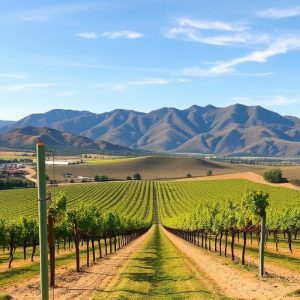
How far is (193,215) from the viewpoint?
92.4 meters

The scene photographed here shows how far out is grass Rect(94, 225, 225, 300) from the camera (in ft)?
104

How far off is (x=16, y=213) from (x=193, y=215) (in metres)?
77.5

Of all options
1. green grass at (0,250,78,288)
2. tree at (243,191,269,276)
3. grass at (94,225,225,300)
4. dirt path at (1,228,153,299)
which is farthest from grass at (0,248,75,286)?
tree at (243,191,269,276)

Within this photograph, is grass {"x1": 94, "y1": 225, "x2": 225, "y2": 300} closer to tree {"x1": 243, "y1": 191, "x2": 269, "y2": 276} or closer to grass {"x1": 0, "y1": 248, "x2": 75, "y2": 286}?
tree {"x1": 243, "y1": 191, "x2": 269, "y2": 276}

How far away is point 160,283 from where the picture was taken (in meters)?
37.8

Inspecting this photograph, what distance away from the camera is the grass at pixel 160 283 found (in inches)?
1246

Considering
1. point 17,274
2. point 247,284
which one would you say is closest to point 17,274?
point 17,274

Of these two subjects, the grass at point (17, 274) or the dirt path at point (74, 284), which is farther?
the grass at point (17, 274)

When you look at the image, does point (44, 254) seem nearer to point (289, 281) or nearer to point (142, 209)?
point (289, 281)

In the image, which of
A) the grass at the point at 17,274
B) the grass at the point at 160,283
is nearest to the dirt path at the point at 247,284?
the grass at the point at 160,283

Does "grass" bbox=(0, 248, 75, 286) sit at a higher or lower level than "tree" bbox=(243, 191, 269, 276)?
lower

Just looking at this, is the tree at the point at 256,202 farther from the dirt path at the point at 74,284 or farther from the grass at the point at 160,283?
the dirt path at the point at 74,284

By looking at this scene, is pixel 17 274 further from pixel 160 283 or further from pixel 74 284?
pixel 160 283

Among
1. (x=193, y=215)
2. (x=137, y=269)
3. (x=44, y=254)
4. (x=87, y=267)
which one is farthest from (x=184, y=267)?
(x=193, y=215)
